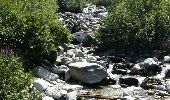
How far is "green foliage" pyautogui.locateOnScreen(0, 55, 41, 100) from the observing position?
52.8 ft

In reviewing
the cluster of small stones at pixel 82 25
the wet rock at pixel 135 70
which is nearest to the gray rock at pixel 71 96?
the wet rock at pixel 135 70

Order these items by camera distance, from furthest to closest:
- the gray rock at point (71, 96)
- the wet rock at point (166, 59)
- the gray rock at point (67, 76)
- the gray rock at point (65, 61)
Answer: the wet rock at point (166, 59)
the gray rock at point (65, 61)
the gray rock at point (67, 76)
the gray rock at point (71, 96)

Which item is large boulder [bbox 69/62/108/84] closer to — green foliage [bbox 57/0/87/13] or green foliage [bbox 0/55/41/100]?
green foliage [bbox 0/55/41/100]

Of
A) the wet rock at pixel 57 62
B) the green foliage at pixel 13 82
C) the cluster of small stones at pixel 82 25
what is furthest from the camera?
the cluster of small stones at pixel 82 25

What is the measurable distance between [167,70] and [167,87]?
3526mm

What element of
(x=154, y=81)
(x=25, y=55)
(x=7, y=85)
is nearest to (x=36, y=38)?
(x=25, y=55)

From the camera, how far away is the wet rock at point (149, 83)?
86.2 ft

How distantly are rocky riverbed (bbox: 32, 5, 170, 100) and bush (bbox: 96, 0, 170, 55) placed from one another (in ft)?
4.72

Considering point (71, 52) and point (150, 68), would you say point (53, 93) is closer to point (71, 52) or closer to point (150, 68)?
point (150, 68)

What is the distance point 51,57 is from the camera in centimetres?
2778

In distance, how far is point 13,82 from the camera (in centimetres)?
1669

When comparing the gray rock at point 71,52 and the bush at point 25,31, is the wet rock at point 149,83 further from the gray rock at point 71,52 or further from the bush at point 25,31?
the gray rock at point 71,52

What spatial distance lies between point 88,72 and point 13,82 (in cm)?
919

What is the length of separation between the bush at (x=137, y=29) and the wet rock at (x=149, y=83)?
263 inches
